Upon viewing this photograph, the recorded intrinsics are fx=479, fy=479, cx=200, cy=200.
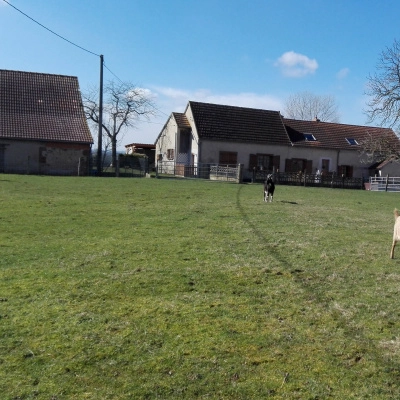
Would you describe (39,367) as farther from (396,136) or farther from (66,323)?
(396,136)

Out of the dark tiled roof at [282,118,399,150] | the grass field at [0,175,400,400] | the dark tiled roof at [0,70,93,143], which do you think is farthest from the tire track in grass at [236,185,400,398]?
the dark tiled roof at [282,118,399,150]

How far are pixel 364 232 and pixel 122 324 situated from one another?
7.39m

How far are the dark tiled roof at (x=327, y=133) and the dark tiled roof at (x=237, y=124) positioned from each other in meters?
1.49

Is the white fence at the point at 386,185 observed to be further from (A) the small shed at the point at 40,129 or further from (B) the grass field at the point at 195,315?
(B) the grass field at the point at 195,315

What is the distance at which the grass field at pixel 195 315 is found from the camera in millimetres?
3574

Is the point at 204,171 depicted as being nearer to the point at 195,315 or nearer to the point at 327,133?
the point at 327,133

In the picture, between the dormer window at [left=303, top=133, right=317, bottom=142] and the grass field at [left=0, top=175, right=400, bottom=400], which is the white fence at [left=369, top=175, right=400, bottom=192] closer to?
the dormer window at [left=303, top=133, right=317, bottom=142]

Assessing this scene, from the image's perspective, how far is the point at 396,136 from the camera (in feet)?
152

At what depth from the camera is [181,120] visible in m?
44.4

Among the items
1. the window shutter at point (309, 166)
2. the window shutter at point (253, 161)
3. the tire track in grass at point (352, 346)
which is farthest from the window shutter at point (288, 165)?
the tire track in grass at point (352, 346)

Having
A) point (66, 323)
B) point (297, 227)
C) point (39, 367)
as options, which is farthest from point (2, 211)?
point (39, 367)

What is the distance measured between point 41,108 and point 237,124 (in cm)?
1674

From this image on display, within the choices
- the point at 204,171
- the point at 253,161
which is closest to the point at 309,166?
the point at 253,161

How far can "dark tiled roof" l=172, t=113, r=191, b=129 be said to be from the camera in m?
43.7
